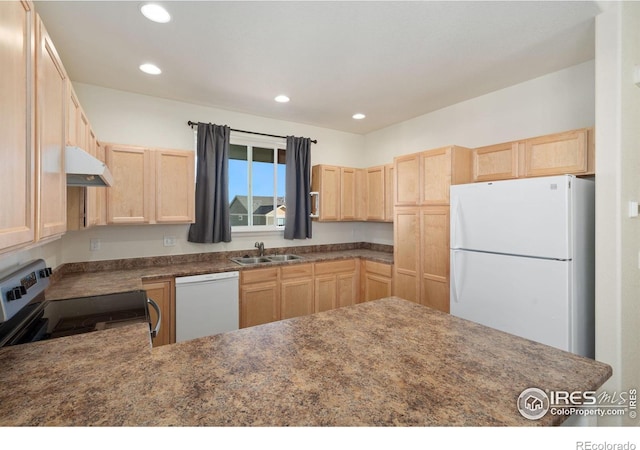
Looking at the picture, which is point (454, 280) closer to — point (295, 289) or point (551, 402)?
point (295, 289)

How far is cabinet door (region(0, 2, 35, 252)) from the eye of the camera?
874 mm

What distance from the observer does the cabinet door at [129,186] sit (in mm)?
2812

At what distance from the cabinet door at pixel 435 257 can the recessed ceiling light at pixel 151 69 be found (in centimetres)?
288

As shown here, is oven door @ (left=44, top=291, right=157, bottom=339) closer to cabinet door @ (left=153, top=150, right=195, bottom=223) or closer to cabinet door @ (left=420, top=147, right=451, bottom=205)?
cabinet door @ (left=153, top=150, right=195, bottom=223)

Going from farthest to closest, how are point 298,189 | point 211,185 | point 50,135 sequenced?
point 298,189 < point 211,185 < point 50,135

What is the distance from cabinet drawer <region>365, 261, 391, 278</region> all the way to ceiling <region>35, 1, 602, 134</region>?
1966 mm

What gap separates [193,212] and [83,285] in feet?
3.73

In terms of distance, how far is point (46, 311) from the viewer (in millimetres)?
1803

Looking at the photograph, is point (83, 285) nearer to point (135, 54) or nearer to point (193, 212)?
point (193, 212)

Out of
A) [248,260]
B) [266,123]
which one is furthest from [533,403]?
[266,123]

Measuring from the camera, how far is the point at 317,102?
346cm

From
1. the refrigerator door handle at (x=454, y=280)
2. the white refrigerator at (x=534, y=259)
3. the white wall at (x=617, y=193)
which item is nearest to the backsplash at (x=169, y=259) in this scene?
the refrigerator door handle at (x=454, y=280)

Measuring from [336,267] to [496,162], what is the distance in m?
2.13

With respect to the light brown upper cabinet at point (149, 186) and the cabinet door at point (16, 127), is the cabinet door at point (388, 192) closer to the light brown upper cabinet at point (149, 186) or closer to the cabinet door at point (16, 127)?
the light brown upper cabinet at point (149, 186)
